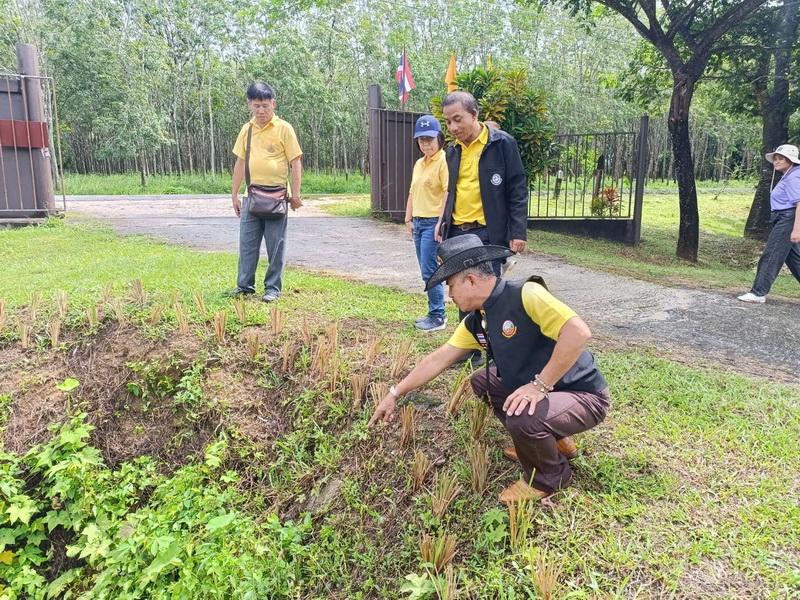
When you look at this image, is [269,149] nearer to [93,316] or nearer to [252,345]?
[252,345]

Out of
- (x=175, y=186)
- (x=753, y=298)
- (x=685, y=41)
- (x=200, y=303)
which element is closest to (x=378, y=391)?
(x=200, y=303)

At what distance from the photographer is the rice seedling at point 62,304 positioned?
5012mm

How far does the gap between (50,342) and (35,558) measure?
172 centimetres

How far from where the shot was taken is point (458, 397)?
3414mm

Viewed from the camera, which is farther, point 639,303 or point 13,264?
point 13,264

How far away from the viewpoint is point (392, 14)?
32.6m

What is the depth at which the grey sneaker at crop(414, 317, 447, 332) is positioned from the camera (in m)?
4.77

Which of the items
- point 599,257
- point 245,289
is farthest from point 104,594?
point 599,257

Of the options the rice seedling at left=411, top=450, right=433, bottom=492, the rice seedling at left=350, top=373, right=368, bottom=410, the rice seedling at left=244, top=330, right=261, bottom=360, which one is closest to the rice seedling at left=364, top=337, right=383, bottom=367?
the rice seedling at left=350, top=373, right=368, bottom=410

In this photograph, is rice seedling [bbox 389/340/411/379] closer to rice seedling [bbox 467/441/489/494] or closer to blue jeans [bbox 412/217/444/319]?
blue jeans [bbox 412/217/444/319]

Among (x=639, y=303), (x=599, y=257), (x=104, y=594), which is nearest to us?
(x=104, y=594)

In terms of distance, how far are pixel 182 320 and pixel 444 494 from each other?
271 centimetres

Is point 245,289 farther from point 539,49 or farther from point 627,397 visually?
point 539,49

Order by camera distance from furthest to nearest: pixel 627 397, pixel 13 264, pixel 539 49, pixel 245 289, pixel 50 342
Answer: pixel 539 49 → pixel 13 264 → pixel 245 289 → pixel 50 342 → pixel 627 397
